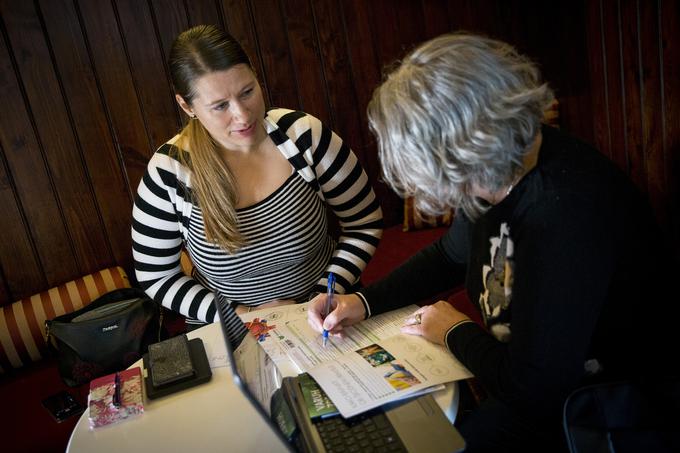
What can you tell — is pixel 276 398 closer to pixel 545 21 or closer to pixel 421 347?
pixel 421 347

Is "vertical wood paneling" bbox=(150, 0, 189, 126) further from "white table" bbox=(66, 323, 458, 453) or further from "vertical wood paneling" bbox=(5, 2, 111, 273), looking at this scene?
"white table" bbox=(66, 323, 458, 453)

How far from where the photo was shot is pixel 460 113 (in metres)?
0.89

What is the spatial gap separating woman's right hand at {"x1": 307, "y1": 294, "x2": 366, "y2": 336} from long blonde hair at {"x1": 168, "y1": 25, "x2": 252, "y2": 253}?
15.2 inches

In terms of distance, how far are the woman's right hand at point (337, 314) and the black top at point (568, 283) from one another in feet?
0.94

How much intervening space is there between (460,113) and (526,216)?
21cm

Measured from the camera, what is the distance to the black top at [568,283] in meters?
0.89

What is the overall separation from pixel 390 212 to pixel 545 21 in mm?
1568

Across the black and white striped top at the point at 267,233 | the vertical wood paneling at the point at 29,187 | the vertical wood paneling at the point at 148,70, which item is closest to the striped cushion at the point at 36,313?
the vertical wood paneling at the point at 29,187

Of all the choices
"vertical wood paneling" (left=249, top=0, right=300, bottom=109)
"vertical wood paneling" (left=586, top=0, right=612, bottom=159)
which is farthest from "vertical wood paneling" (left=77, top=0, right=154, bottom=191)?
"vertical wood paneling" (left=586, top=0, right=612, bottom=159)

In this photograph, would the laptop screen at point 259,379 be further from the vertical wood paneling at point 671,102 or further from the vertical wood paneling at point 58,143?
the vertical wood paneling at point 671,102

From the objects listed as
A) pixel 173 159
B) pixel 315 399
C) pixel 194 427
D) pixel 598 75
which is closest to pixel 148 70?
pixel 173 159

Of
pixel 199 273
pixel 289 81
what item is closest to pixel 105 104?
pixel 289 81

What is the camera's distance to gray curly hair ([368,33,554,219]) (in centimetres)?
90

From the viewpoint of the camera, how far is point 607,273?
90 centimetres
